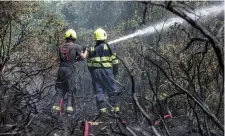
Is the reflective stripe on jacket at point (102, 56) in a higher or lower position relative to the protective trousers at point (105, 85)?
higher

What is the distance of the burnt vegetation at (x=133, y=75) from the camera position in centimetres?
210

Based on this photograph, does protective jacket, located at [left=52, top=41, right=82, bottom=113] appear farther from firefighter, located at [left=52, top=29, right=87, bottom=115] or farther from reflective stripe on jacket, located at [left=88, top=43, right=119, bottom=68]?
reflective stripe on jacket, located at [left=88, top=43, right=119, bottom=68]

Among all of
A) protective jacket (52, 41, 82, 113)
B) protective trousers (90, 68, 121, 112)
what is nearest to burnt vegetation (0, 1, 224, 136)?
protective trousers (90, 68, 121, 112)

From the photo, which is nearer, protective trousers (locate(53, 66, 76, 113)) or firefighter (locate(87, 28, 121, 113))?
protective trousers (locate(53, 66, 76, 113))

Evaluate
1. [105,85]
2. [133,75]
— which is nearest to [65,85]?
[105,85]

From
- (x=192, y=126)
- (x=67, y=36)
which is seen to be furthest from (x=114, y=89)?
(x=192, y=126)

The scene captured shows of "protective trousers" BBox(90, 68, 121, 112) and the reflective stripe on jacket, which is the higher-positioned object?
the reflective stripe on jacket

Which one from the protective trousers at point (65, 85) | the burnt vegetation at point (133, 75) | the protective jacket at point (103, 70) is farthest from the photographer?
the protective jacket at point (103, 70)

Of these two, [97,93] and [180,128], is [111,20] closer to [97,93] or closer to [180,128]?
[97,93]

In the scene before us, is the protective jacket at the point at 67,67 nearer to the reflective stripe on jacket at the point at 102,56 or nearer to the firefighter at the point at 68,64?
the firefighter at the point at 68,64

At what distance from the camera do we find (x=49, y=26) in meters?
9.34

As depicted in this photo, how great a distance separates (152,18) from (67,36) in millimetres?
4637

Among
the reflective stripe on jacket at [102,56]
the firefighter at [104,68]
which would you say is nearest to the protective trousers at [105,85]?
the firefighter at [104,68]

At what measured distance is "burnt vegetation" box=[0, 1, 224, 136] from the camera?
2098 mm
